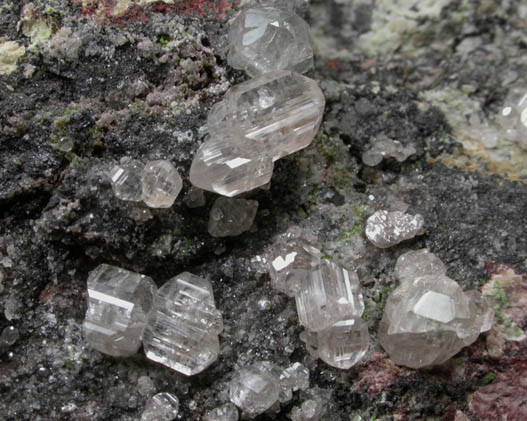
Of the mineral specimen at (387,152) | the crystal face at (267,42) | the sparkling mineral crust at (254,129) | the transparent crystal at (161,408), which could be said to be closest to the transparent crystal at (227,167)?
the sparkling mineral crust at (254,129)

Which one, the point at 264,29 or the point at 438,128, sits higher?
the point at 264,29

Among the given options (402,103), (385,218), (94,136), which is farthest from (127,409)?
(402,103)

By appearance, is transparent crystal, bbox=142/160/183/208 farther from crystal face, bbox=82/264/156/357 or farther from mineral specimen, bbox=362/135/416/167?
mineral specimen, bbox=362/135/416/167

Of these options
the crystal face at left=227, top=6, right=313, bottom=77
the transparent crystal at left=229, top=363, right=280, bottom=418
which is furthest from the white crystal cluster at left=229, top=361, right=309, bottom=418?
the crystal face at left=227, top=6, right=313, bottom=77

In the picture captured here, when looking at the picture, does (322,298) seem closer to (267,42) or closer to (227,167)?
(227,167)

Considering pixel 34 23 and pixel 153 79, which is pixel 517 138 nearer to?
pixel 153 79

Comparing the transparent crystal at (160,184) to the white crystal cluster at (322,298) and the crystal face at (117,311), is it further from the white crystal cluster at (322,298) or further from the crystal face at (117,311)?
the white crystal cluster at (322,298)
